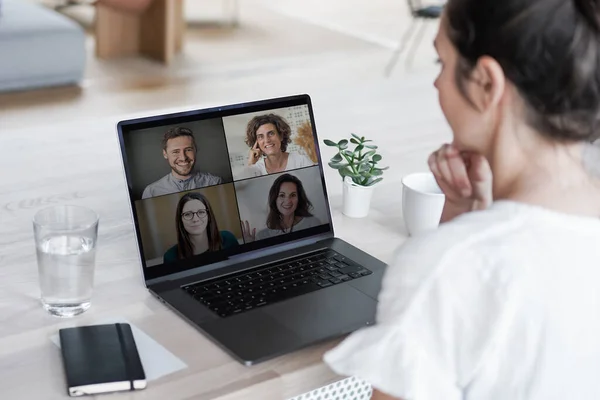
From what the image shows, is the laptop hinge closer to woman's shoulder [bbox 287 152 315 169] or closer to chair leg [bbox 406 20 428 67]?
woman's shoulder [bbox 287 152 315 169]

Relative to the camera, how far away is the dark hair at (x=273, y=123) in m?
1.45

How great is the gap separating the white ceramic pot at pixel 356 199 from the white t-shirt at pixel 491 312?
0.69 metres

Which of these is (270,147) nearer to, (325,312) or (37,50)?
(325,312)

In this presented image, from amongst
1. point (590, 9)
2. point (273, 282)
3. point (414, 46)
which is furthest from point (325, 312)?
point (414, 46)

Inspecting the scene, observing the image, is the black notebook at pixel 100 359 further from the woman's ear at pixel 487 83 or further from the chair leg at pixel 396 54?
the chair leg at pixel 396 54

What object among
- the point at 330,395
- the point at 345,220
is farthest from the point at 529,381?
the point at 345,220

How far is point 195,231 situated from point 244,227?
3.4 inches

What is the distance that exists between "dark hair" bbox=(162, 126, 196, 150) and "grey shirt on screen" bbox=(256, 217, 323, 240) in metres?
0.18

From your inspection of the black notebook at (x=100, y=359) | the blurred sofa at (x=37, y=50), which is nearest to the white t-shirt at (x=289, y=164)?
the black notebook at (x=100, y=359)

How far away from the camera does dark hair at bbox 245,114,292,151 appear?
4.76 ft

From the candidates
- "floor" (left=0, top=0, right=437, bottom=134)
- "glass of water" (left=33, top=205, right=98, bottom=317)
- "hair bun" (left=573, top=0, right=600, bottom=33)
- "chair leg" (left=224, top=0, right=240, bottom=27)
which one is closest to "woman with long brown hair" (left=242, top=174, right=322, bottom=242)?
"glass of water" (left=33, top=205, right=98, bottom=317)

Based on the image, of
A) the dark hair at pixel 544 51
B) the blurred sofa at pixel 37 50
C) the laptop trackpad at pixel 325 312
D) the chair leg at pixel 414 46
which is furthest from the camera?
the chair leg at pixel 414 46

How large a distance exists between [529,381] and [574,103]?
281 millimetres

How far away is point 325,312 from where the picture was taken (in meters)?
1.26
